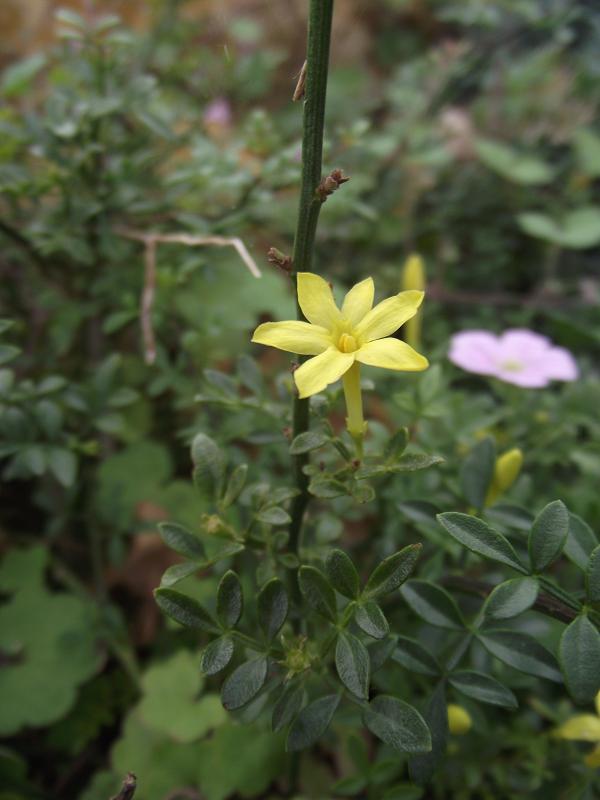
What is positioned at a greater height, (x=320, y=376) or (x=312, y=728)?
(x=320, y=376)

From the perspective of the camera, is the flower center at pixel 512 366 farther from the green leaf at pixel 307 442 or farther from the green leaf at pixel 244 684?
the green leaf at pixel 244 684

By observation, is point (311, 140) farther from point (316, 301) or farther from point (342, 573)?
point (342, 573)

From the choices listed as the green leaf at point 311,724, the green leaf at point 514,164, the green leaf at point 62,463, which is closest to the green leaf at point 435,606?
the green leaf at point 311,724

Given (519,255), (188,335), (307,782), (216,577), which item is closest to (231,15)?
(519,255)

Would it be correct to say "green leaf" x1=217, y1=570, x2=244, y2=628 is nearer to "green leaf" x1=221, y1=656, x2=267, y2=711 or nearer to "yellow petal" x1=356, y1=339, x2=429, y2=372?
"green leaf" x1=221, y1=656, x2=267, y2=711

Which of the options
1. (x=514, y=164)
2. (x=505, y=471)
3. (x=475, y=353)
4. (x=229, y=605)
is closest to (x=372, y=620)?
(x=229, y=605)

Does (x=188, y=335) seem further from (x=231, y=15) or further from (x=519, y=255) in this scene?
(x=231, y=15)
